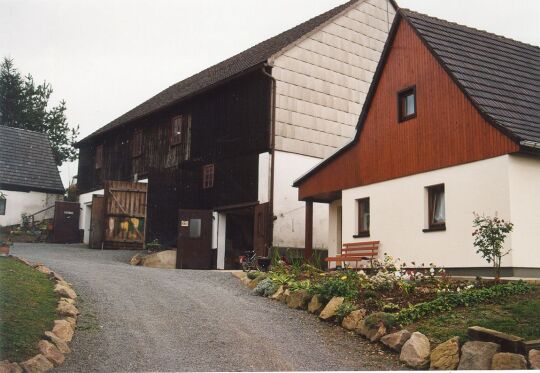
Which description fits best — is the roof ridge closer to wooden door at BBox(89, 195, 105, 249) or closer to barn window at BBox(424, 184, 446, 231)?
barn window at BBox(424, 184, 446, 231)

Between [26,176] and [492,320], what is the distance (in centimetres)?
Result: 2897

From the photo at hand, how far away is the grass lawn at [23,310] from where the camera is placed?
7.69 metres

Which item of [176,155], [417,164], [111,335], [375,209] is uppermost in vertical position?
[176,155]

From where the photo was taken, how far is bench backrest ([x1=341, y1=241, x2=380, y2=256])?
1694cm

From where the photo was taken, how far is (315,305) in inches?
470

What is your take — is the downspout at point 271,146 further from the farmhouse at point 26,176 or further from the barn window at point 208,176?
the farmhouse at point 26,176

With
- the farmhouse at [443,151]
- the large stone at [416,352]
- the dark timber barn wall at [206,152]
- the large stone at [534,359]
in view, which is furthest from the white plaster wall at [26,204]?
the large stone at [534,359]

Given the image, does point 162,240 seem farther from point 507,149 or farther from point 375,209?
point 507,149

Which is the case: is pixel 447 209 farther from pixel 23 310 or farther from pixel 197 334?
pixel 23 310

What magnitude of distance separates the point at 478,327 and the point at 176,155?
1995cm

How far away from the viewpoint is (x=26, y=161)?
3400 centimetres

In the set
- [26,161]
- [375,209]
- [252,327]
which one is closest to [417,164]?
[375,209]

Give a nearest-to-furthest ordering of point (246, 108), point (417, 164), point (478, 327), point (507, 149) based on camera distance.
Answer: point (478, 327)
point (507, 149)
point (417, 164)
point (246, 108)

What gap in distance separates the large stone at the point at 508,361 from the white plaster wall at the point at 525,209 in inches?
219
